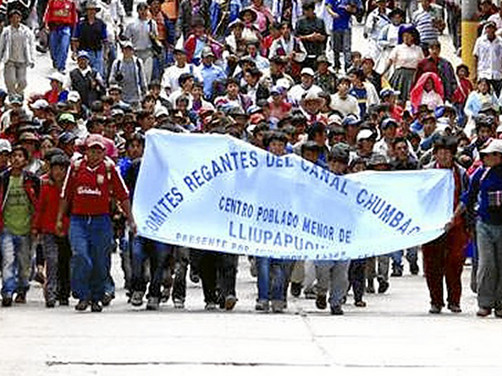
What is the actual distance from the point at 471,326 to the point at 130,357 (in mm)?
3611

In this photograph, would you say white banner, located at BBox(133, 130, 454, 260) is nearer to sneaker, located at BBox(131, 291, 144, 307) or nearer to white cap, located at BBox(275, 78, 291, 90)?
sneaker, located at BBox(131, 291, 144, 307)

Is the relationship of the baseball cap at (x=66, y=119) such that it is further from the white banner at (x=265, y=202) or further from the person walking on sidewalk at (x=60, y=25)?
the person walking on sidewalk at (x=60, y=25)

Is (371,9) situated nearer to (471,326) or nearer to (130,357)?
(471,326)

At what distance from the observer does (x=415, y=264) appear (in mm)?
22734

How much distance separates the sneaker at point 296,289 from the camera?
20395 mm

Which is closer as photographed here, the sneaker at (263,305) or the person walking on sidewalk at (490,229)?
the person walking on sidewalk at (490,229)

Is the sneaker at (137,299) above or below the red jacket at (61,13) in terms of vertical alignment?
below

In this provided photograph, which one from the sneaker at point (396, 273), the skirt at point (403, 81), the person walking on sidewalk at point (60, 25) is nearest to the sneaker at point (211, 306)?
the sneaker at point (396, 273)

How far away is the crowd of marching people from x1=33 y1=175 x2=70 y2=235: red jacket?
1cm

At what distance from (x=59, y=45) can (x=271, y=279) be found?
1455cm

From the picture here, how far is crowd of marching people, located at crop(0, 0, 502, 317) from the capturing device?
18.7 m

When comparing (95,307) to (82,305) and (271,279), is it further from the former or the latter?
(271,279)

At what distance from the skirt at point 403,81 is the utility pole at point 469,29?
272 centimetres

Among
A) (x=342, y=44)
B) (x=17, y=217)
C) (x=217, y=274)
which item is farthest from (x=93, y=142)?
(x=342, y=44)
